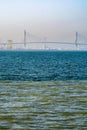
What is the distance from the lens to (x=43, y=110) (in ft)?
90.6

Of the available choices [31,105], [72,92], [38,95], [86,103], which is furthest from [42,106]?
[72,92]

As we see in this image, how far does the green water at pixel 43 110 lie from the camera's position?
75.4 ft

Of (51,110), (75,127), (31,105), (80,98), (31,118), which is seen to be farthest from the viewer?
(80,98)

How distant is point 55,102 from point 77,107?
2719 mm

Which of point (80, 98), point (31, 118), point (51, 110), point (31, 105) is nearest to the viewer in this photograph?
point (31, 118)

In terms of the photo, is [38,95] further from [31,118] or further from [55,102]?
[31,118]

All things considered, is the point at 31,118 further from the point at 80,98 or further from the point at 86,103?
the point at 80,98

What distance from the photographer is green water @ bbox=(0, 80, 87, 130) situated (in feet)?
75.4

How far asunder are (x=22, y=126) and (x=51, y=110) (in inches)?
210

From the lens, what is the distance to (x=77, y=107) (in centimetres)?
2895

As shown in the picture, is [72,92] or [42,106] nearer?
[42,106]

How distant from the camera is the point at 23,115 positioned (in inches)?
1013

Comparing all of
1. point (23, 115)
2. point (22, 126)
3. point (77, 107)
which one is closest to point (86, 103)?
point (77, 107)

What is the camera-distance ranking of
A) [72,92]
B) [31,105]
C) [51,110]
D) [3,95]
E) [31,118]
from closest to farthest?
[31,118], [51,110], [31,105], [3,95], [72,92]
